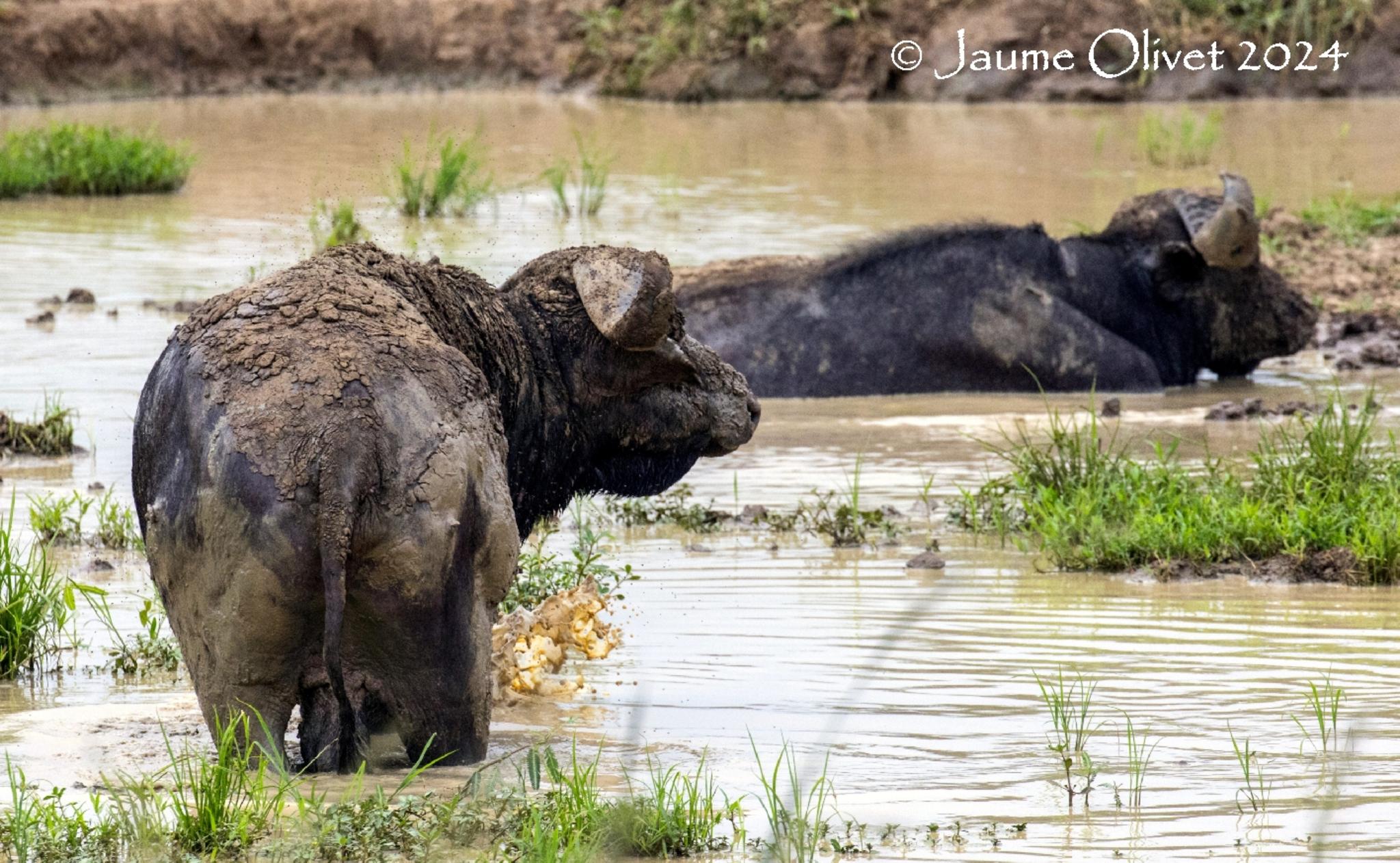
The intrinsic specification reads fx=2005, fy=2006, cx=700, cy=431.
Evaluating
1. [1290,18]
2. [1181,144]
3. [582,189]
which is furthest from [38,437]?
[1290,18]

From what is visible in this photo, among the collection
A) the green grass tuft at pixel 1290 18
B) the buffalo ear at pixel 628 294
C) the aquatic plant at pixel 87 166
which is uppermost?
the green grass tuft at pixel 1290 18

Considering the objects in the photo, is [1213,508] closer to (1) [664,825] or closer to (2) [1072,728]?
(2) [1072,728]

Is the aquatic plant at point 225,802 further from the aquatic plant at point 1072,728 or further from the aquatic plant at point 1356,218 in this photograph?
the aquatic plant at point 1356,218

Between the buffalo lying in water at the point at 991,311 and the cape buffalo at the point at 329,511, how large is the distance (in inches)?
234

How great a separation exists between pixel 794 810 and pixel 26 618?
2395 mm

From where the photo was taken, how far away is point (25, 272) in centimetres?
1338

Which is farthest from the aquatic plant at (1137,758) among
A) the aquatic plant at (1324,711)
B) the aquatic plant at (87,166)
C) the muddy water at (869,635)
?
the aquatic plant at (87,166)

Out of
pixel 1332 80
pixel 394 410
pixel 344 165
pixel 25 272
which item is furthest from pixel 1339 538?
pixel 1332 80

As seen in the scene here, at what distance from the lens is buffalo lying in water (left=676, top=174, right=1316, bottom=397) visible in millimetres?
10508

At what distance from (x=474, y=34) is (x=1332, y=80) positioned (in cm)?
1398

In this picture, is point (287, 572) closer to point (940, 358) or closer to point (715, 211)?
point (940, 358)

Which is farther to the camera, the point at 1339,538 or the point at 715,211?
the point at 715,211

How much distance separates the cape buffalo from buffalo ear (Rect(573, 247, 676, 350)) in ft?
1.37

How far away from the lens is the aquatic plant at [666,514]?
757cm
